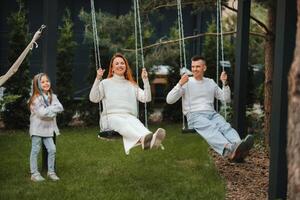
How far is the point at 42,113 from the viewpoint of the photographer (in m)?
6.77

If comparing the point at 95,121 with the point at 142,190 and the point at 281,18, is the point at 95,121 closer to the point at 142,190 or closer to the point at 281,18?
the point at 142,190

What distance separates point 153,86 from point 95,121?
5.29 ft

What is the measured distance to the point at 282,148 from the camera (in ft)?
18.2

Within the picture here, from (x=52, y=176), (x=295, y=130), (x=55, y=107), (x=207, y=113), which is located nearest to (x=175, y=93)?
(x=207, y=113)

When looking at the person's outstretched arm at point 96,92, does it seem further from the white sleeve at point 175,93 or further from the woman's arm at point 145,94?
the white sleeve at point 175,93

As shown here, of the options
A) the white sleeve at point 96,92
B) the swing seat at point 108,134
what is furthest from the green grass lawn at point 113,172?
the white sleeve at point 96,92

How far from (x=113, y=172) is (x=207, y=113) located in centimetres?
152

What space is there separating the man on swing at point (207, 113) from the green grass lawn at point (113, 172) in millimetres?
549

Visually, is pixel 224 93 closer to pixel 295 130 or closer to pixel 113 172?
pixel 113 172

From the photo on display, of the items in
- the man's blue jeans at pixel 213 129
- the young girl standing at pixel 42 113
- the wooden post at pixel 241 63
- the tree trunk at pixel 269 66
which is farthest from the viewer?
the tree trunk at pixel 269 66

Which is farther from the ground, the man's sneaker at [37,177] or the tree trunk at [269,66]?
the tree trunk at [269,66]

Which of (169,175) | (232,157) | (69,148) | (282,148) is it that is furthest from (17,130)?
(282,148)

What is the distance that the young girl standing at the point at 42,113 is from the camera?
6824 millimetres

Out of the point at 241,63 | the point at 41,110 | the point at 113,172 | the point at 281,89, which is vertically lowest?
the point at 113,172
